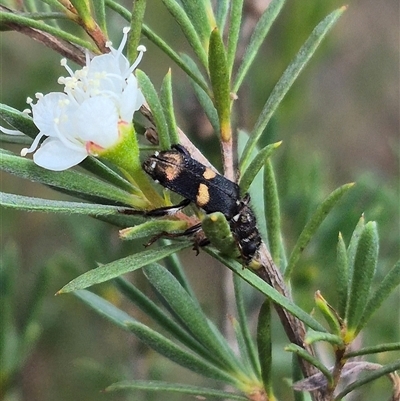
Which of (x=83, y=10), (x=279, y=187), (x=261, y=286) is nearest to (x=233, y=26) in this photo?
(x=83, y=10)

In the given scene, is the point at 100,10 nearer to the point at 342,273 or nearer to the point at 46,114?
the point at 46,114

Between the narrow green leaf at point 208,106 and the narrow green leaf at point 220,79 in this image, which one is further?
the narrow green leaf at point 208,106

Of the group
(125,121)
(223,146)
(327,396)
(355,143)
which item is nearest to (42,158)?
(125,121)

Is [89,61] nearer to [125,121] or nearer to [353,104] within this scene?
[125,121]

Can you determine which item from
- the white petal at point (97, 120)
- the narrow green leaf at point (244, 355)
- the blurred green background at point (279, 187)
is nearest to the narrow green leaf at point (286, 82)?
the white petal at point (97, 120)

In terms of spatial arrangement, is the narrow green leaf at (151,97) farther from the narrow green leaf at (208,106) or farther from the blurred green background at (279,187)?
the blurred green background at (279,187)

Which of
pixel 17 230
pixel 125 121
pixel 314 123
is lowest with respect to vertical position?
pixel 314 123
